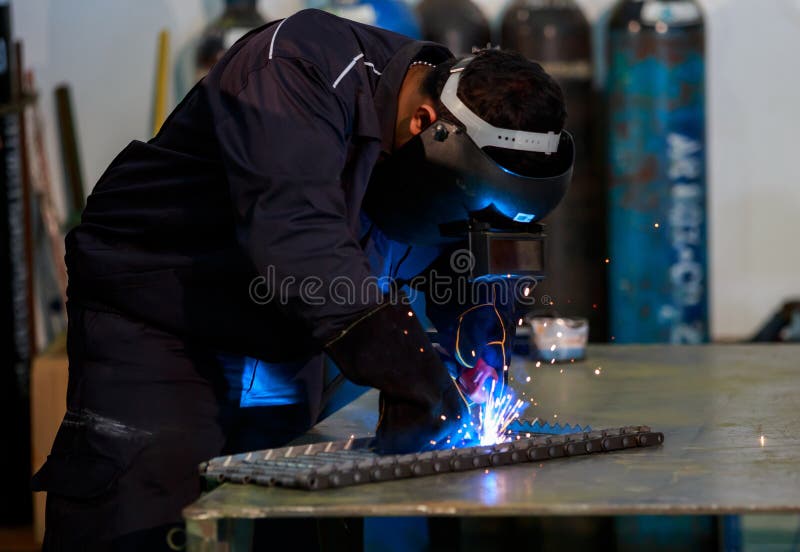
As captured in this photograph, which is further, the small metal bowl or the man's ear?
the small metal bowl

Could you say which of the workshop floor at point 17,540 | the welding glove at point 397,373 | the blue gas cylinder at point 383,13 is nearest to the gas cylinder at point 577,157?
the blue gas cylinder at point 383,13

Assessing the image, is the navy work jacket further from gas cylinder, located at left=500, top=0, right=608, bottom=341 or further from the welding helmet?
gas cylinder, located at left=500, top=0, right=608, bottom=341

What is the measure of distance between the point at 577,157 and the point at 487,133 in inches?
105

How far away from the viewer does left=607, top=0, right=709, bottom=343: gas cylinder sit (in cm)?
402

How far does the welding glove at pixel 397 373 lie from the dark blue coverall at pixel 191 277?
0.15 ft

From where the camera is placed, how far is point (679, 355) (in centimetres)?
279

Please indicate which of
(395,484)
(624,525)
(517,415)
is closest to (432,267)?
(517,415)

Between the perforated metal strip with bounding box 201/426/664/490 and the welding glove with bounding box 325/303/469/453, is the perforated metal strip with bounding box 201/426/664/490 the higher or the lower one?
the lower one

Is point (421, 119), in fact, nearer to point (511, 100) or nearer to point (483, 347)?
point (511, 100)

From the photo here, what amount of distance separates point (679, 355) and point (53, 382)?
6.49 feet

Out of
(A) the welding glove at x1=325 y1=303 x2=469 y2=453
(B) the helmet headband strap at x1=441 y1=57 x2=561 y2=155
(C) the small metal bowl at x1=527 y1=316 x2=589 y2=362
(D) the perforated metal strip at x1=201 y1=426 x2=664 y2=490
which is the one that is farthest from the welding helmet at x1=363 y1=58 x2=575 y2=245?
(C) the small metal bowl at x1=527 y1=316 x2=589 y2=362

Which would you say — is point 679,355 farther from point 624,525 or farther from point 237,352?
point 237,352

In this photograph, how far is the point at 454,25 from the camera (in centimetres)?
412

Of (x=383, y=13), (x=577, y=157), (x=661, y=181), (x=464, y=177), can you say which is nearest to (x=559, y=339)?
(x=464, y=177)
